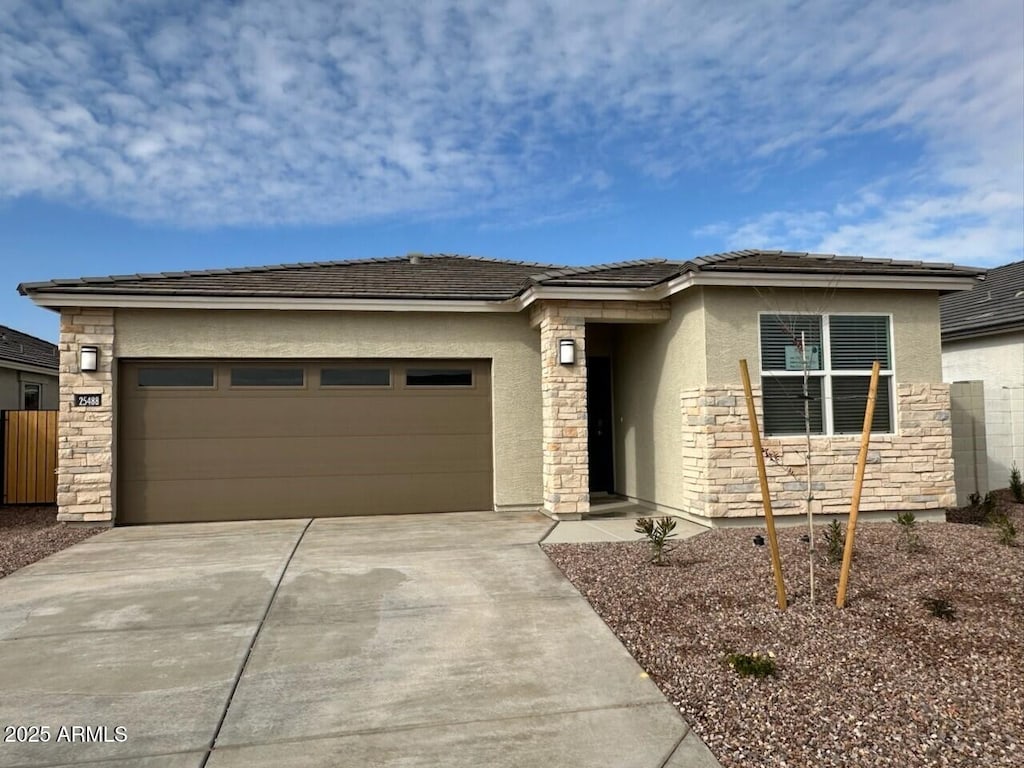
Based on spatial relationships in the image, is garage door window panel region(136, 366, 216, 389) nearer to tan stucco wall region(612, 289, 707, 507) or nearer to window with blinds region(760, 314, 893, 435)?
tan stucco wall region(612, 289, 707, 507)

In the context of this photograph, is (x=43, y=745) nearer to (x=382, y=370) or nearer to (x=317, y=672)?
(x=317, y=672)

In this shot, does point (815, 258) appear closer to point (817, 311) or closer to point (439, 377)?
point (817, 311)

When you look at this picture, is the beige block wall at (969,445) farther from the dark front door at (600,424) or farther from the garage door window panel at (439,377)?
the garage door window panel at (439,377)

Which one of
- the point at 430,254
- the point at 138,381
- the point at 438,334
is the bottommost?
the point at 138,381

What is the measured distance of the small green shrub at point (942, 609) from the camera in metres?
4.53

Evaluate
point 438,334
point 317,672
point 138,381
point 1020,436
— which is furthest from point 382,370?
point 1020,436

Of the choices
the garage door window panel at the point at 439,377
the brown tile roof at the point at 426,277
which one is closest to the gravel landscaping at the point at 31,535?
the brown tile roof at the point at 426,277

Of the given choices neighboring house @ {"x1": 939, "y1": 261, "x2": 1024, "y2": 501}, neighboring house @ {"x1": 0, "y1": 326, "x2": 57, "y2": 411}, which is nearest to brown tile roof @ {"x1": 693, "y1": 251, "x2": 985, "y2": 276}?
neighboring house @ {"x1": 939, "y1": 261, "x2": 1024, "y2": 501}

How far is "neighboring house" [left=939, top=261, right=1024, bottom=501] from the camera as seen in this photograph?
10.7 metres

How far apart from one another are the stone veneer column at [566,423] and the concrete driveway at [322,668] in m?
2.14

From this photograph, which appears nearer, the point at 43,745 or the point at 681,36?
the point at 43,745

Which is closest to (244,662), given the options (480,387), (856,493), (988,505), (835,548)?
(856,493)

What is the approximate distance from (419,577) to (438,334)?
4.69 m

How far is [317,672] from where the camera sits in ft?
12.6
